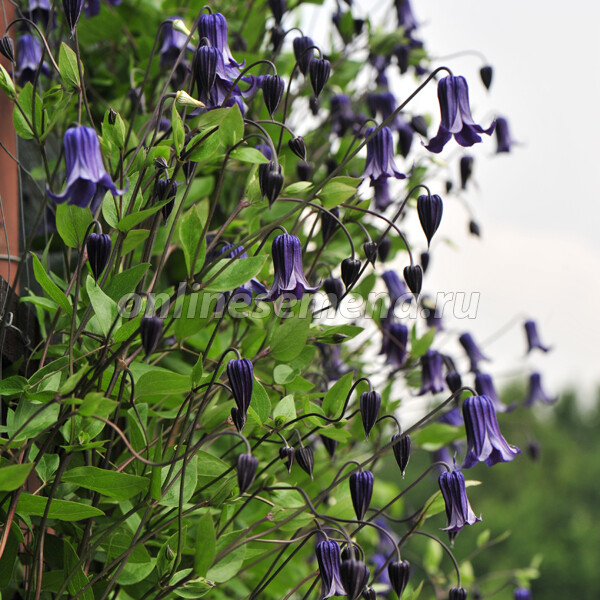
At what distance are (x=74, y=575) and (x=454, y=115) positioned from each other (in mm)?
940

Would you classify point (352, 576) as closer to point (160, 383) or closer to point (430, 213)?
point (160, 383)

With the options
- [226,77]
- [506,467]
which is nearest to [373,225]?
[226,77]

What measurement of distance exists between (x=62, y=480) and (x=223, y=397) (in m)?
0.50

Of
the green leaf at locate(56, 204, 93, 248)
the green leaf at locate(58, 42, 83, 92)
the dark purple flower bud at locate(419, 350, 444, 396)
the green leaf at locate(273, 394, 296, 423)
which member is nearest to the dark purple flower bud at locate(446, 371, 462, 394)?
the dark purple flower bud at locate(419, 350, 444, 396)

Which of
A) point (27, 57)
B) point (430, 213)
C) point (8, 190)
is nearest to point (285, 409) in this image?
point (430, 213)

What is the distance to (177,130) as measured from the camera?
109 cm

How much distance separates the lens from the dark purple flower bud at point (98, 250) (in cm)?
106

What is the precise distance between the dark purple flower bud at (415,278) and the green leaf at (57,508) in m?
0.58

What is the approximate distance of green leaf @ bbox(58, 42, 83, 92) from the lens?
1.14 metres

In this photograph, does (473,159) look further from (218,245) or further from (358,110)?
(218,245)

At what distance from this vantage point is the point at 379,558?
7.55ft

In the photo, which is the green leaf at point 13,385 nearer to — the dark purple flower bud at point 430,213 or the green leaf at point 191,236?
the green leaf at point 191,236

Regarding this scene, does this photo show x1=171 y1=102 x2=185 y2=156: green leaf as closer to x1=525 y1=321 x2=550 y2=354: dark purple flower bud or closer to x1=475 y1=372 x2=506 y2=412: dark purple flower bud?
x1=475 y1=372 x2=506 y2=412: dark purple flower bud

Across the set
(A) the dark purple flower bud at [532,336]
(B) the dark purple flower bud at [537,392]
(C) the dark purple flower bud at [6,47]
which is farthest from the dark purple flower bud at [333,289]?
(B) the dark purple flower bud at [537,392]
